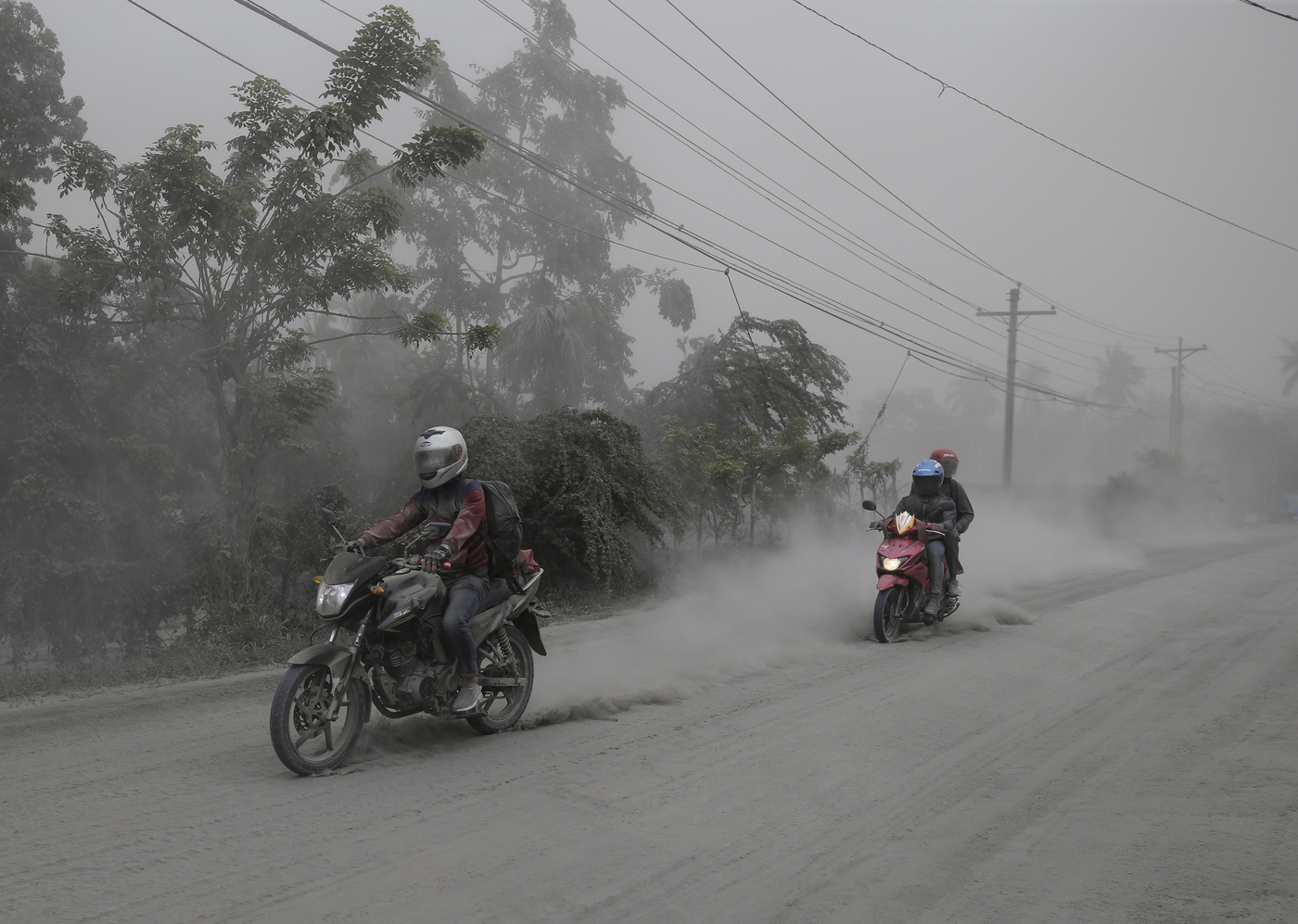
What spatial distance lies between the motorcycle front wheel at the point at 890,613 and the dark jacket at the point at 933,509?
38.2 inches

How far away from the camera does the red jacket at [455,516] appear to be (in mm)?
5883

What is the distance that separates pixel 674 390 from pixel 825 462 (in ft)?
13.1

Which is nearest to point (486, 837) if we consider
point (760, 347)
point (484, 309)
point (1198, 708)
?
point (1198, 708)

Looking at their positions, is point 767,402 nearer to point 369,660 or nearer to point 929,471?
point 929,471

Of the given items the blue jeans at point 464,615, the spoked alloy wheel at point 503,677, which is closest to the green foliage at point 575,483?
the spoked alloy wheel at point 503,677

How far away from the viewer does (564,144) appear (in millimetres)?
31125

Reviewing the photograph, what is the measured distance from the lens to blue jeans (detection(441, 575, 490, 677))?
18.9 feet

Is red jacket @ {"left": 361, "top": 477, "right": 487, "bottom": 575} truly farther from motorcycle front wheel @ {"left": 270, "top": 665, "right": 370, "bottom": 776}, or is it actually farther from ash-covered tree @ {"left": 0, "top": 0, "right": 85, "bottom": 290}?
ash-covered tree @ {"left": 0, "top": 0, "right": 85, "bottom": 290}

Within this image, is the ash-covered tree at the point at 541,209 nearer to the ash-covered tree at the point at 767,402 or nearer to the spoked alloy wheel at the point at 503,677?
the ash-covered tree at the point at 767,402

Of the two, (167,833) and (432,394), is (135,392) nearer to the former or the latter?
(432,394)

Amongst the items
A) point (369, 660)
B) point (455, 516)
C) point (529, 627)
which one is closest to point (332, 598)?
point (369, 660)

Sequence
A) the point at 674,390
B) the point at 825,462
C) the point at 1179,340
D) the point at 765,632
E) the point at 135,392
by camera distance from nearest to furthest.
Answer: the point at 765,632 → the point at 135,392 → the point at 825,462 → the point at 674,390 → the point at 1179,340

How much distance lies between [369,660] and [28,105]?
1386 centimetres

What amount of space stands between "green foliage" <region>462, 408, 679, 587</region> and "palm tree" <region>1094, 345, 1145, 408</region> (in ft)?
287
